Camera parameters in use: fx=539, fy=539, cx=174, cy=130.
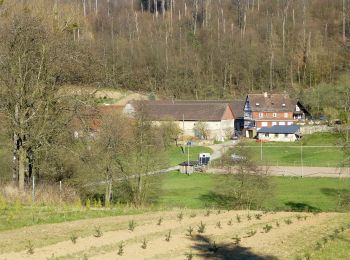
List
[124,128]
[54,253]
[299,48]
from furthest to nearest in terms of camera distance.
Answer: [299,48] < [124,128] < [54,253]

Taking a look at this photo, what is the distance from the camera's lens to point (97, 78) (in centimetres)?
2205

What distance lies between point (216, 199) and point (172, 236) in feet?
57.3

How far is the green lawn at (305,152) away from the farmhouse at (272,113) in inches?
418

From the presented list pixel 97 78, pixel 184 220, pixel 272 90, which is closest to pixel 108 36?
pixel 272 90

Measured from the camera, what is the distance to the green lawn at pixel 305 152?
4434cm

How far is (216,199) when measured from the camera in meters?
27.7

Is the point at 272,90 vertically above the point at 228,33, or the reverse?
the point at 228,33

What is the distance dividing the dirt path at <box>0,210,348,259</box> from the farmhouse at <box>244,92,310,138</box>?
55964 mm

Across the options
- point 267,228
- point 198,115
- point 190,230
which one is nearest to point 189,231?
point 190,230

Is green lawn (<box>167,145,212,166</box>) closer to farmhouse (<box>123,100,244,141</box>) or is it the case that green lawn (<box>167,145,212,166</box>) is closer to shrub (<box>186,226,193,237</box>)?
farmhouse (<box>123,100,244,141</box>)

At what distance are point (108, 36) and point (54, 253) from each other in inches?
3513

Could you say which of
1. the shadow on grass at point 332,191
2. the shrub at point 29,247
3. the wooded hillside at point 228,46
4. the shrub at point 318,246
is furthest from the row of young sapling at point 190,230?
the wooded hillside at point 228,46

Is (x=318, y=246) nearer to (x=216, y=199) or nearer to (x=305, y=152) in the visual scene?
(x=216, y=199)

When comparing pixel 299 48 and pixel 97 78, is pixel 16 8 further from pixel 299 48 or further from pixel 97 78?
pixel 299 48
